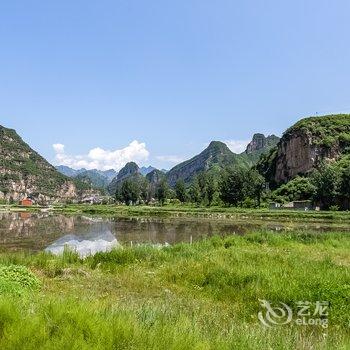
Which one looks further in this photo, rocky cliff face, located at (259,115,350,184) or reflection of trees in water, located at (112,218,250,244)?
rocky cliff face, located at (259,115,350,184)

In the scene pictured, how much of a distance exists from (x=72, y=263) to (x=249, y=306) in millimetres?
9894

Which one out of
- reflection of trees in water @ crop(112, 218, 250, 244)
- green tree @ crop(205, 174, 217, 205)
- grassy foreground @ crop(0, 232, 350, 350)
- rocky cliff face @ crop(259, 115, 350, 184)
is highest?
rocky cliff face @ crop(259, 115, 350, 184)

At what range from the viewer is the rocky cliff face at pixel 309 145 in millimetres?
157625

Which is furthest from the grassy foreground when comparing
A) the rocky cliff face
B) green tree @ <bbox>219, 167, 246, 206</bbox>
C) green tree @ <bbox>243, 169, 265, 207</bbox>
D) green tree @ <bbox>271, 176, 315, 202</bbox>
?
the rocky cliff face

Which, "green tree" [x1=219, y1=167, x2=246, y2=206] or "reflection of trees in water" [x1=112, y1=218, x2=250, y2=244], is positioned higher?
"green tree" [x1=219, y1=167, x2=246, y2=206]

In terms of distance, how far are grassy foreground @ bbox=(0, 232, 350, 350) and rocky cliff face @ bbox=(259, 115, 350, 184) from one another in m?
141

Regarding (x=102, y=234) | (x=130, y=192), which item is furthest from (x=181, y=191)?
(x=102, y=234)

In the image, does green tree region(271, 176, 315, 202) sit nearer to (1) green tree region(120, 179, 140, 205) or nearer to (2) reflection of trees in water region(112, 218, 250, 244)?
(1) green tree region(120, 179, 140, 205)

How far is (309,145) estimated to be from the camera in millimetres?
163625

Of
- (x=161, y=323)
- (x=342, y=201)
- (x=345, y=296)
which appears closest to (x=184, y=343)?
(x=161, y=323)

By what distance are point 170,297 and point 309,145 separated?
6393 inches

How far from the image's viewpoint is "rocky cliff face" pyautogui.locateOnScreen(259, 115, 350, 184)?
157625 millimetres

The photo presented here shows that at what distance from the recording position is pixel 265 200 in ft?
445

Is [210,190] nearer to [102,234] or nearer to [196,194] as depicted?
[196,194]
